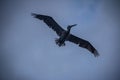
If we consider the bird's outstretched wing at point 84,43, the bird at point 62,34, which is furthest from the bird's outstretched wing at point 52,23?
the bird's outstretched wing at point 84,43

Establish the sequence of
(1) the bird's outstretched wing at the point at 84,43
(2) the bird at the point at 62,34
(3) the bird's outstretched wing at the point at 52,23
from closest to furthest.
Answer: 1. (2) the bird at the point at 62,34
2. (3) the bird's outstretched wing at the point at 52,23
3. (1) the bird's outstretched wing at the point at 84,43

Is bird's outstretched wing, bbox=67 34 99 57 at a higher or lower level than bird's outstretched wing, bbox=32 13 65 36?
higher

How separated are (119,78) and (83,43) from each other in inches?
92.7

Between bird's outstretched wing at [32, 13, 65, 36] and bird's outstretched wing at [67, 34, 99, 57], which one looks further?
bird's outstretched wing at [67, 34, 99, 57]

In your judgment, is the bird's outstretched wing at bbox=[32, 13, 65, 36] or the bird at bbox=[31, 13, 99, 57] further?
the bird's outstretched wing at bbox=[32, 13, 65, 36]

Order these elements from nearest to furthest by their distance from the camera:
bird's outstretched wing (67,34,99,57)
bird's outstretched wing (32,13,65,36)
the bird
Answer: the bird, bird's outstretched wing (32,13,65,36), bird's outstretched wing (67,34,99,57)

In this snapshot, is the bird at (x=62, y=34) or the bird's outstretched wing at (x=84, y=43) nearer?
the bird at (x=62, y=34)

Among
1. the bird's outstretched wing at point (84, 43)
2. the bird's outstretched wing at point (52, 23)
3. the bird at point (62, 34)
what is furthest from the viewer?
the bird's outstretched wing at point (84, 43)

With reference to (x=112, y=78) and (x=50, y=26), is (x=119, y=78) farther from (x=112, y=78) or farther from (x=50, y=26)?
(x=50, y=26)

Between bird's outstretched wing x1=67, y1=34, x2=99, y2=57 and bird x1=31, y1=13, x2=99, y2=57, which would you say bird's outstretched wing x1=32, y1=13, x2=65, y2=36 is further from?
bird's outstretched wing x1=67, y1=34, x2=99, y2=57

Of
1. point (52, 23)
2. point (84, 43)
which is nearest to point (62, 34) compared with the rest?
point (52, 23)

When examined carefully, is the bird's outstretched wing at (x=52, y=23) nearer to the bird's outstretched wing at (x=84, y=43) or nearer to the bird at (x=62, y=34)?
the bird at (x=62, y=34)

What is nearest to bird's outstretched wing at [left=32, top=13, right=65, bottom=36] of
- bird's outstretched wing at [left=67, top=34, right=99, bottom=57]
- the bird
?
the bird

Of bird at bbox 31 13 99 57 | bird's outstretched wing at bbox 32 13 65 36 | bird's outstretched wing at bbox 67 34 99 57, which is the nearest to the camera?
bird at bbox 31 13 99 57
